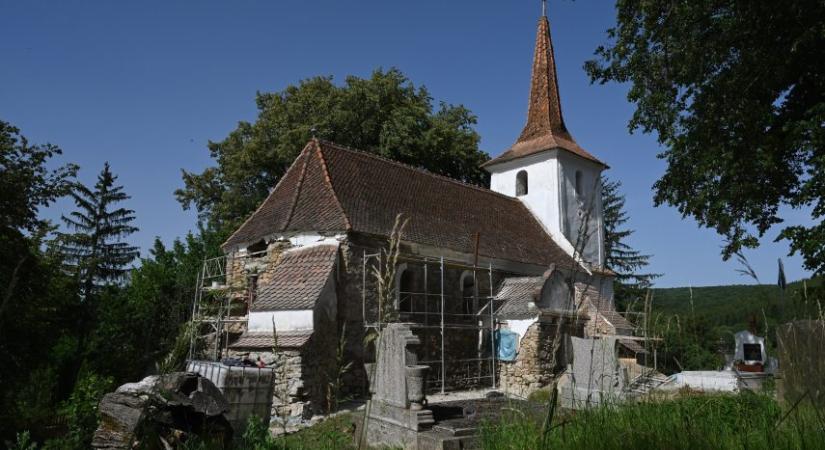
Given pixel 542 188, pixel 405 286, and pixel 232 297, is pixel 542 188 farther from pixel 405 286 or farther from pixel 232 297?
pixel 232 297

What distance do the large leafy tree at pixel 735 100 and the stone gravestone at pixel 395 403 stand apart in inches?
276

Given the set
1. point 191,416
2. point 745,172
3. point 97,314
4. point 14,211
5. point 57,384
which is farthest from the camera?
point 97,314

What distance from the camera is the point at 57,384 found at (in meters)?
15.1

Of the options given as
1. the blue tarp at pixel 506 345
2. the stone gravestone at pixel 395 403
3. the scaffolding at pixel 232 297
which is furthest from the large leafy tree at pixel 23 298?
the blue tarp at pixel 506 345

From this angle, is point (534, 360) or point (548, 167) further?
point (548, 167)

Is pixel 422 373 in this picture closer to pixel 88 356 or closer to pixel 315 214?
pixel 315 214

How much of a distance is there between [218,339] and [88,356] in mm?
4086

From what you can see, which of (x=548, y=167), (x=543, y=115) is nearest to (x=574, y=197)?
(x=548, y=167)

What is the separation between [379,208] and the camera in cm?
1780

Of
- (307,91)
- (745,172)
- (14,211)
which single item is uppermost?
(307,91)

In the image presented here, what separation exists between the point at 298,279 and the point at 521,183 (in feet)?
51.6

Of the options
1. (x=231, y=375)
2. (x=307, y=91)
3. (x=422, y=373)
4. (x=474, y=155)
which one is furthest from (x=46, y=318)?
(x=474, y=155)

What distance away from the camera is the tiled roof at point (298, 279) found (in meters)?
14.4

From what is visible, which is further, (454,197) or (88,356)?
(454,197)
